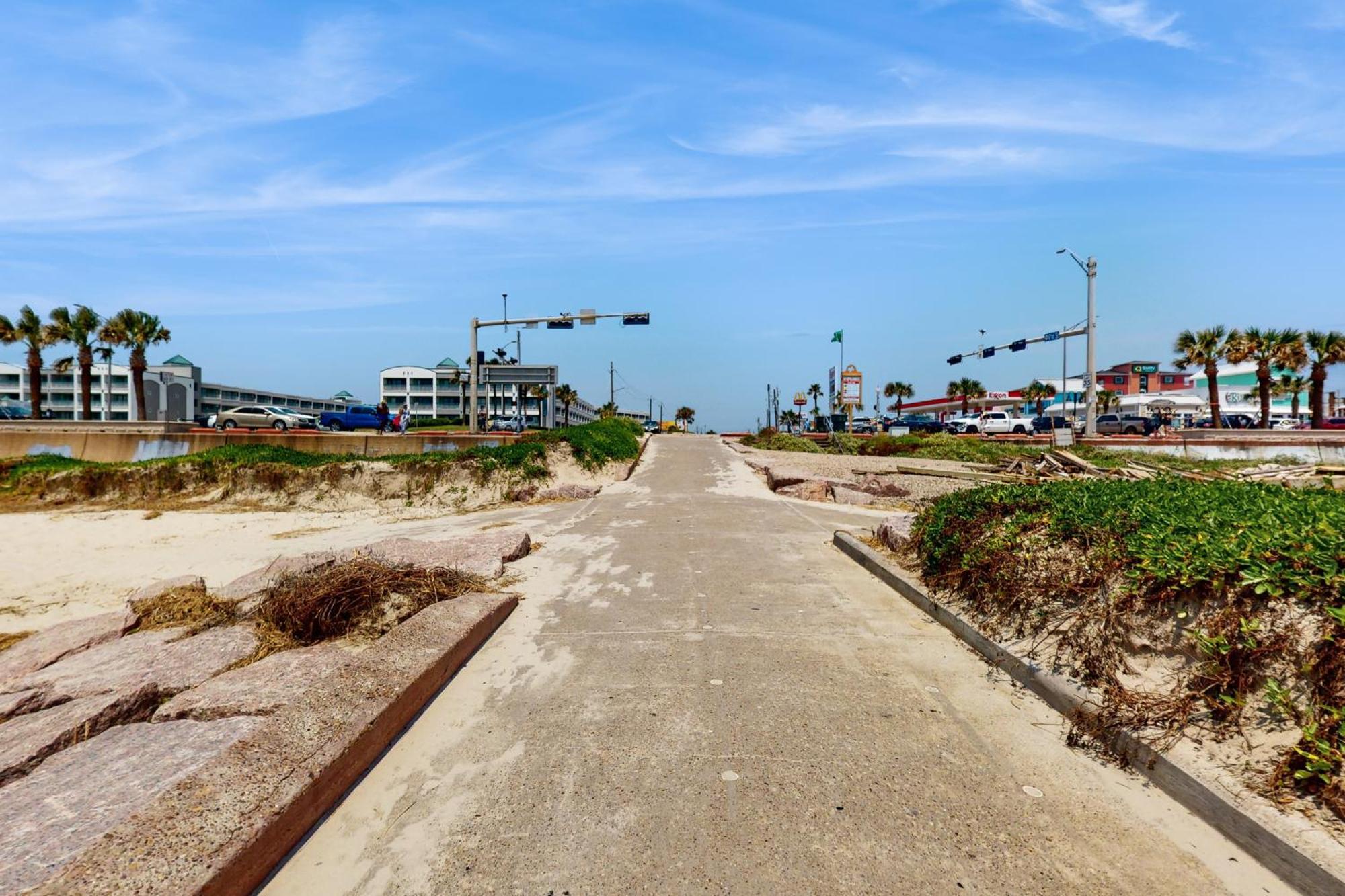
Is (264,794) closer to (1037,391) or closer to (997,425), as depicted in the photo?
(997,425)

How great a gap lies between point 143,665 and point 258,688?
1.62 meters

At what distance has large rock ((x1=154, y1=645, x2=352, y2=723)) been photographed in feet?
12.5

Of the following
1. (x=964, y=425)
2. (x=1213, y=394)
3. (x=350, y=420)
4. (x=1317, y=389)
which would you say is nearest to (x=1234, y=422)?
(x=1213, y=394)

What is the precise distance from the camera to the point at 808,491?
17.8m

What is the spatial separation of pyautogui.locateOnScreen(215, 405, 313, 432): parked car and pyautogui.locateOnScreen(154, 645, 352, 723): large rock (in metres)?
35.1

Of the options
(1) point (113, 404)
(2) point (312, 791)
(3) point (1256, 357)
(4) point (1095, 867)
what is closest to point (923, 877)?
(4) point (1095, 867)

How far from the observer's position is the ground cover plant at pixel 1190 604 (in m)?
3.40

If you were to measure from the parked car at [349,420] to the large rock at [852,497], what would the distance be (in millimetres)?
32431

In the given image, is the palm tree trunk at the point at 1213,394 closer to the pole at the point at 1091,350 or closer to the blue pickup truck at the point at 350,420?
the pole at the point at 1091,350

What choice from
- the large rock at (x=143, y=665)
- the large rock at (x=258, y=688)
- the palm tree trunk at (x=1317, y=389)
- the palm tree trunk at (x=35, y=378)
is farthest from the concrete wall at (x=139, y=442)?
the palm tree trunk at (x=1317, y=389)

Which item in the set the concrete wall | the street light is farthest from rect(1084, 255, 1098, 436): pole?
the concrete wall

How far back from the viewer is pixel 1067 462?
1681 cm

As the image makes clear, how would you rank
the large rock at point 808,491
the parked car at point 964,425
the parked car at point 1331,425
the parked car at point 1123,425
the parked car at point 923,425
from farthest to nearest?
the parked car at point 923,425 → the parked car at point 964,425 → the parked car at point 1123,425 → the parked car at point 1331,425 → the large rock at point 808,491

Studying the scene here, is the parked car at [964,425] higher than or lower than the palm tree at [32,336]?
lower
